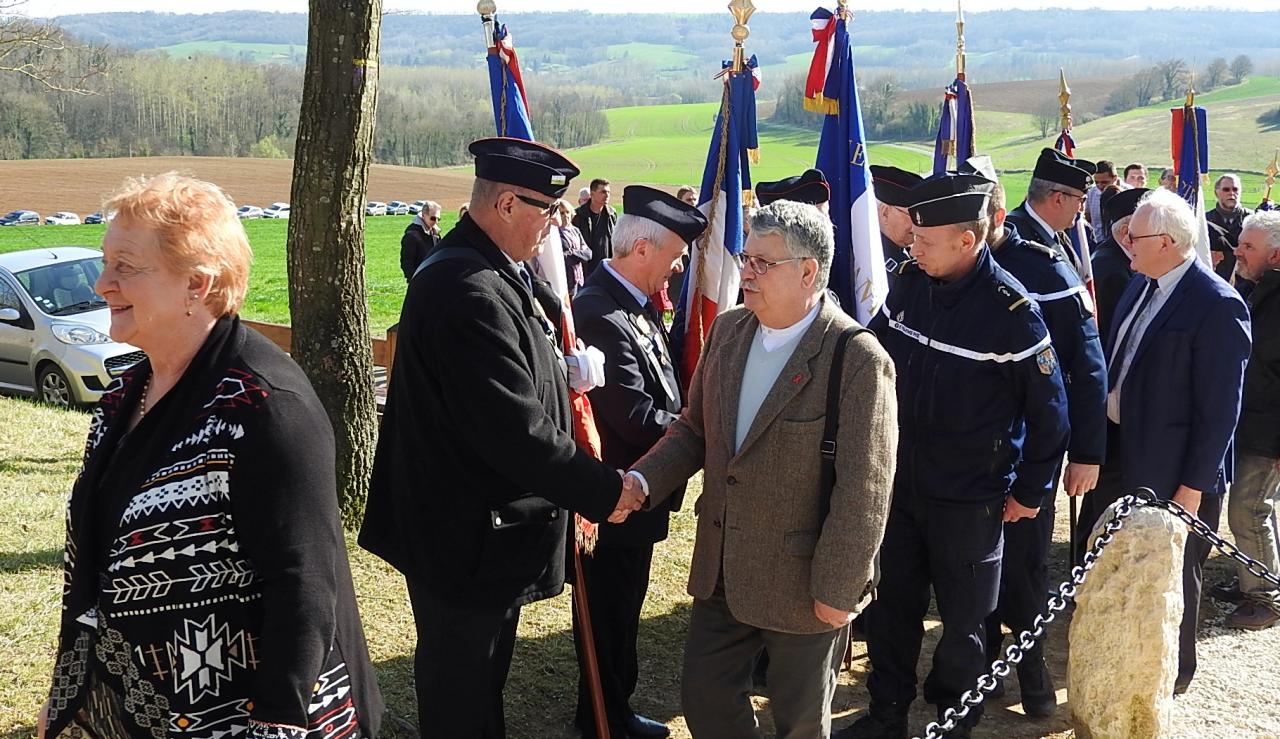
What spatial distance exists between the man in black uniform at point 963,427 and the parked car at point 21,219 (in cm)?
5096

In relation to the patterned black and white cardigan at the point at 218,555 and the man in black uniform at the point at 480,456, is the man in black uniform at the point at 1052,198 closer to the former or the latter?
the man in black uniform at the point at 480,456

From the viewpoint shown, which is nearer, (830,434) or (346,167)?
(830,434)

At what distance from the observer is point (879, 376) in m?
3.51

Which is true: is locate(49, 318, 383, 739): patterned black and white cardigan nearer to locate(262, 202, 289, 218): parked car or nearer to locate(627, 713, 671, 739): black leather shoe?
locate(627, 713, 671, 739): black leather shoe

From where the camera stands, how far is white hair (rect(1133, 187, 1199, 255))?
16.5 ft

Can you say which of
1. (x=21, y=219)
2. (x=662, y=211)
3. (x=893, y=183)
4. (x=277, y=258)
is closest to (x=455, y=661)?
(x=662, y=211)

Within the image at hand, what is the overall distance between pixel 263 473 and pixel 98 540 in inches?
19.5

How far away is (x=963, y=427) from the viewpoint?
178 inches

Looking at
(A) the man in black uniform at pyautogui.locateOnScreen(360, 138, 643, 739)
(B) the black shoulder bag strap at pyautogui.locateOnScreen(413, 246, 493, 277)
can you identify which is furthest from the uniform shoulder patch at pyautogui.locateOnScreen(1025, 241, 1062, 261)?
(B) the black shoulder bag strap at pyautogui.locateOnScreen(413, 246, 493, 277)

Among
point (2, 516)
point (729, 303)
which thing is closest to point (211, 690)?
point (729, 303)

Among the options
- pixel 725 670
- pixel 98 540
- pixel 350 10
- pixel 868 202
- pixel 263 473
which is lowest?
pixel 725 670

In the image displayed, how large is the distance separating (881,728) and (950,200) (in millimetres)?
2257

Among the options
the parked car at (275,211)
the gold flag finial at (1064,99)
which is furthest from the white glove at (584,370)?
the parked car at (275,211)

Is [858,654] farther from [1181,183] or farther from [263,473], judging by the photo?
[1181,183]
